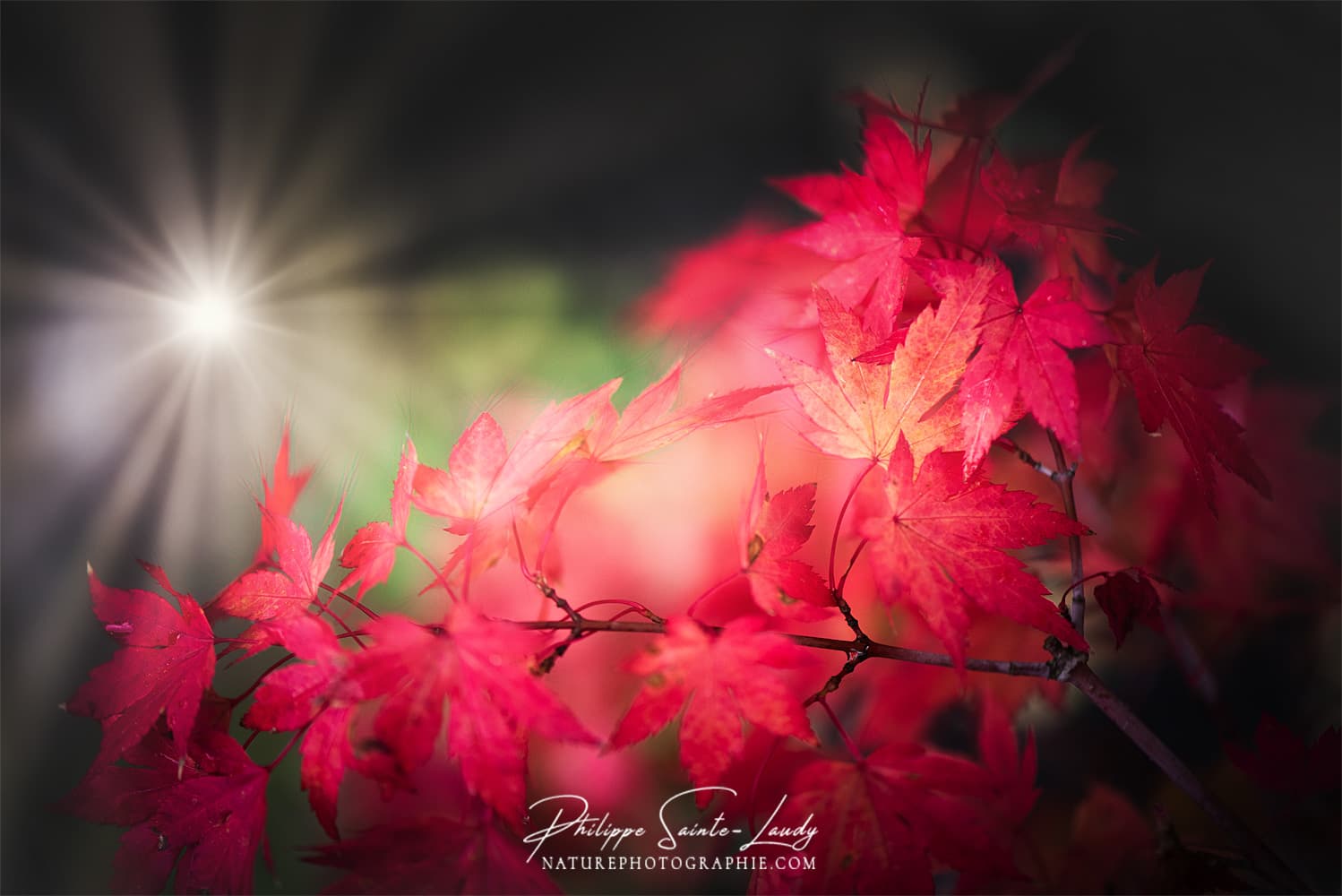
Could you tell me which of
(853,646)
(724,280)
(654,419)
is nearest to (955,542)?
(853,646)

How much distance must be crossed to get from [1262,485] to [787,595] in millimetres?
338

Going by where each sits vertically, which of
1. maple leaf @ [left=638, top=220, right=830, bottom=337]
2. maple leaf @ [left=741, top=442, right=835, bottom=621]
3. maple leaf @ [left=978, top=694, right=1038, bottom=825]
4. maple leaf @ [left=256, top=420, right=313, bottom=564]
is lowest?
maple leaf @ [left=978, top=694, right=1038, bottom=825]

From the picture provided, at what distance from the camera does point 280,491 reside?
53 cm

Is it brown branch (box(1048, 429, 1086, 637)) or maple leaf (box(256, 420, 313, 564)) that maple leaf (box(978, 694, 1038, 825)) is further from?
maple leaf (box(256, 420, 313, 564))

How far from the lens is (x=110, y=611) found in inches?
17.2

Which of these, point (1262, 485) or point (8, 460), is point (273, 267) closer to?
point (8, 460)

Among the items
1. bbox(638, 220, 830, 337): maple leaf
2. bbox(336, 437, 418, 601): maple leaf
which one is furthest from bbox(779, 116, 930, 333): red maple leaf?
bbox(336, 437, 418, 601): maple leaf

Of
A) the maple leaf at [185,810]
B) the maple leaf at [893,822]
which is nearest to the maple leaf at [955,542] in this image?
the maple leaf at [893,822]

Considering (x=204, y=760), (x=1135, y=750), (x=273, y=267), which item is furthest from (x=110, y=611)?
(x=1135, y=750)

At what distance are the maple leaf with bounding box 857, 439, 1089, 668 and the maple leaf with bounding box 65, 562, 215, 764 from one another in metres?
0.43

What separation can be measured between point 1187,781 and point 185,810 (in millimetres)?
657

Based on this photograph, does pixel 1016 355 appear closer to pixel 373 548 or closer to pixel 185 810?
pixel 373 548

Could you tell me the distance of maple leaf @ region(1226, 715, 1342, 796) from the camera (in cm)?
52

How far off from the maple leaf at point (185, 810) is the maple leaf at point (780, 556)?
346mm
